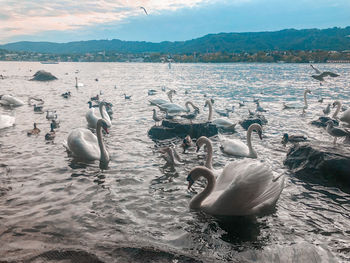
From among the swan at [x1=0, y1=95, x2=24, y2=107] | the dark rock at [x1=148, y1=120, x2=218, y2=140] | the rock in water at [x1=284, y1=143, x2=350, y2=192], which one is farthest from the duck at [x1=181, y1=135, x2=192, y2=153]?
the swan at [x1=0, y1=95, x2=24, y2=107]

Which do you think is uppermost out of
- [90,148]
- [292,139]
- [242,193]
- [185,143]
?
[242,193]

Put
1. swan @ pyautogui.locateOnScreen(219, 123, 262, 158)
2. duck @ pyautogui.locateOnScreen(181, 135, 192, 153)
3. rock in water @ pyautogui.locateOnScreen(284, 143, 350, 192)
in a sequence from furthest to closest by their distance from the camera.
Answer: duck @ pyautogui.locateOnScreen(181, 135, 192, 153)
swan @ pyautogui.locateOnScreen(219, 123, 262, 158)
rock in water @ pyautogui.locateOnScreen(284, 143, 350, 192)

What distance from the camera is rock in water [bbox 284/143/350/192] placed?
8266 mm

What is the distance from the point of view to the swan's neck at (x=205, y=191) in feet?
21.1

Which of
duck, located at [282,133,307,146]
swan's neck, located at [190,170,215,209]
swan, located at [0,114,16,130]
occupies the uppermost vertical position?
swan's neck, located at [190,170,215,209]

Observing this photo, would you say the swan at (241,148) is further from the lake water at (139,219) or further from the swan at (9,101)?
the swan at (9,101)

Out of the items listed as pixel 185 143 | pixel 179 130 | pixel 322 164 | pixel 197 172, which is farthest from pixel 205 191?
pixel 179 130

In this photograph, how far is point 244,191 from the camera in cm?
586

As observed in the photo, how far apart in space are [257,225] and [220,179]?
1406 mm

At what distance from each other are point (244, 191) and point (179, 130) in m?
8.17

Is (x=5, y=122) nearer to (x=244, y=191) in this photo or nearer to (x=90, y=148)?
(x=90, y=148)

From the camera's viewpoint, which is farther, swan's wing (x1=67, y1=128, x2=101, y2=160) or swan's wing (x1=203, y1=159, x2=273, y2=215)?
swan's wing (x1=67, y1=128, x2=101, y2=160)

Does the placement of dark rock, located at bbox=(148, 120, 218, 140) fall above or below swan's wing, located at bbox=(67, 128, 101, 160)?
below

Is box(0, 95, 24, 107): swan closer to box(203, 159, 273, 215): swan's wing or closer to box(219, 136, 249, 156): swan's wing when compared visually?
box(219, 136, 249, 156): swan's wing
